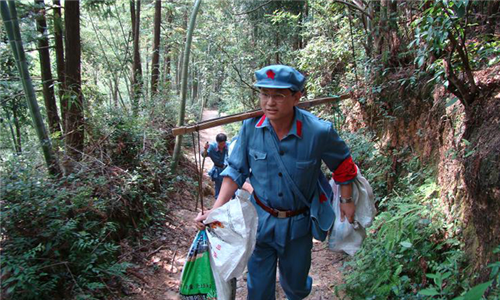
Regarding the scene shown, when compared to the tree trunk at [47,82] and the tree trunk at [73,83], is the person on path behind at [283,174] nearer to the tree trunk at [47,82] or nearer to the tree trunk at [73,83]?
the tree trunk at [73,83]

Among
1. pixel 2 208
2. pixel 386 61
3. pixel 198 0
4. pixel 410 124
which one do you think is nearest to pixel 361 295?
pixel 410 124

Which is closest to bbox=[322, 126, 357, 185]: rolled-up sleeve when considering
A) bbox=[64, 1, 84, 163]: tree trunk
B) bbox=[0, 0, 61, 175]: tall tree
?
bbox=[0, 0, 61, 175]: tall tree

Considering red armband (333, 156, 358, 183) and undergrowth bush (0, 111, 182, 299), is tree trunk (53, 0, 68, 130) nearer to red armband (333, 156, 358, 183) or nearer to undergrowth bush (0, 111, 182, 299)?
undergrowth bush (0, 111, 182, 299)

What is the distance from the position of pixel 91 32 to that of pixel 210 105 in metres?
21.5

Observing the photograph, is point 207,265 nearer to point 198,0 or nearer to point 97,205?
point 97,205

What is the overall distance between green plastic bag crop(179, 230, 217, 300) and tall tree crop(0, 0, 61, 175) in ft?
9.55

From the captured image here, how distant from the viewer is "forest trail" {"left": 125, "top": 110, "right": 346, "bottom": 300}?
4.43 metres

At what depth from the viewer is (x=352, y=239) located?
2807mm

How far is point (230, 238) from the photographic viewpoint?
2.54 metres

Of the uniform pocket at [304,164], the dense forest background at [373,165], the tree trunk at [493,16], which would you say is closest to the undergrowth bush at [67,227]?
the dense forest background at [373,165]

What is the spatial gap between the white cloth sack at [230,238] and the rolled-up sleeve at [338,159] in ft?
2.43

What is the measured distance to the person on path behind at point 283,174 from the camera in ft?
8.53

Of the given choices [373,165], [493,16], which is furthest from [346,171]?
[373,165]

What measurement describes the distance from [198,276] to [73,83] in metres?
4.30
